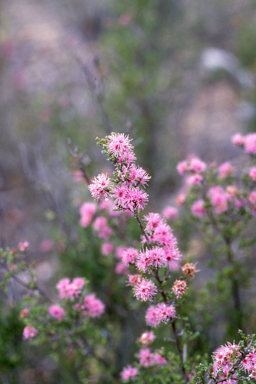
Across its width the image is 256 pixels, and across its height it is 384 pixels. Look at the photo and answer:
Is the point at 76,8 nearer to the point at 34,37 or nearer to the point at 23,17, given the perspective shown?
the point at 34,37

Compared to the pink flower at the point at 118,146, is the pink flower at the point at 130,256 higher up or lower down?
lower down

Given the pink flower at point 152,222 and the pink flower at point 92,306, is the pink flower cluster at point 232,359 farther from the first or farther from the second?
the pink flower at point 92,306

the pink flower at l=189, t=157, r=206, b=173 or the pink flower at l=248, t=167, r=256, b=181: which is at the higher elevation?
the pink flower at l=189, t=157, r=206, b=173

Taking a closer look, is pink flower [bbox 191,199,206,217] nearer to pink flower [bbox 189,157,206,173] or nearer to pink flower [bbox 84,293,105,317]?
pink flower [bbox 189,157,206,173]

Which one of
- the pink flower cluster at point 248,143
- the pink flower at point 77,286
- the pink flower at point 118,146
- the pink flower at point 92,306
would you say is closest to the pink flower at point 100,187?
the pink flower at point 118,146

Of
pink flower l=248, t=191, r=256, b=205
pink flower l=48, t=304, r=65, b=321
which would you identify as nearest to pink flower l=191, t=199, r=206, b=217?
pink flower l=248, t=191, r=256, b=205

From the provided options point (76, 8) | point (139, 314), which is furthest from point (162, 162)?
point (76, 8)
